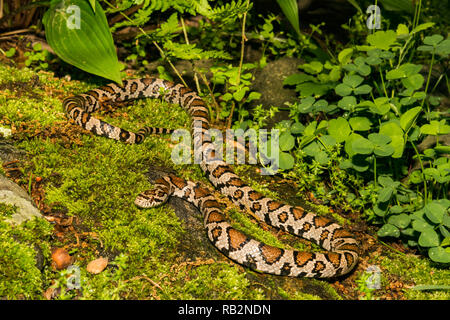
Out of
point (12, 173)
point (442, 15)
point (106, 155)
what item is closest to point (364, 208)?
point (106, 155)

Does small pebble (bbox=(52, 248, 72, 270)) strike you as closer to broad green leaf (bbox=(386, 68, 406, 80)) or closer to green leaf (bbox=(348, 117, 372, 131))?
green leaf (bbox=(348, 117, 372, 131))

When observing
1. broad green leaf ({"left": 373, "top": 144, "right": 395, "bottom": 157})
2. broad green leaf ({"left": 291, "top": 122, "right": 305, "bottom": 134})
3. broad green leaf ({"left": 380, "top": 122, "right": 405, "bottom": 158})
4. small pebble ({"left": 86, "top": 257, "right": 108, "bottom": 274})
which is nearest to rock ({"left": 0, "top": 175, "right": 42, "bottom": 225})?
small pebble ({"left": 86, "top": 257, "right": 108, "bottom": 274})

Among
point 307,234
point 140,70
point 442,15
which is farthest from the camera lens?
point 442,15

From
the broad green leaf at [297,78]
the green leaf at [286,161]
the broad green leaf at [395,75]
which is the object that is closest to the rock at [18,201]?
the green leaf at [286,161]

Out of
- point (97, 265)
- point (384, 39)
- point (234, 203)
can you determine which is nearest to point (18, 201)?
point (97, 265)

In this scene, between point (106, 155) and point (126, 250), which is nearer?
point (126, 250)

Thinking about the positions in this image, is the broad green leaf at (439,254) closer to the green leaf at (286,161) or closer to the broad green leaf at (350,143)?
the broad green leaf at (350,143)

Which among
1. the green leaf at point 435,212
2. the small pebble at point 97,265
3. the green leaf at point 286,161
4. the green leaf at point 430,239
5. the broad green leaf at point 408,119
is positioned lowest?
the green leaf at point 430,239

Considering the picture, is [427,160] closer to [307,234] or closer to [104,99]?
[307,234]
